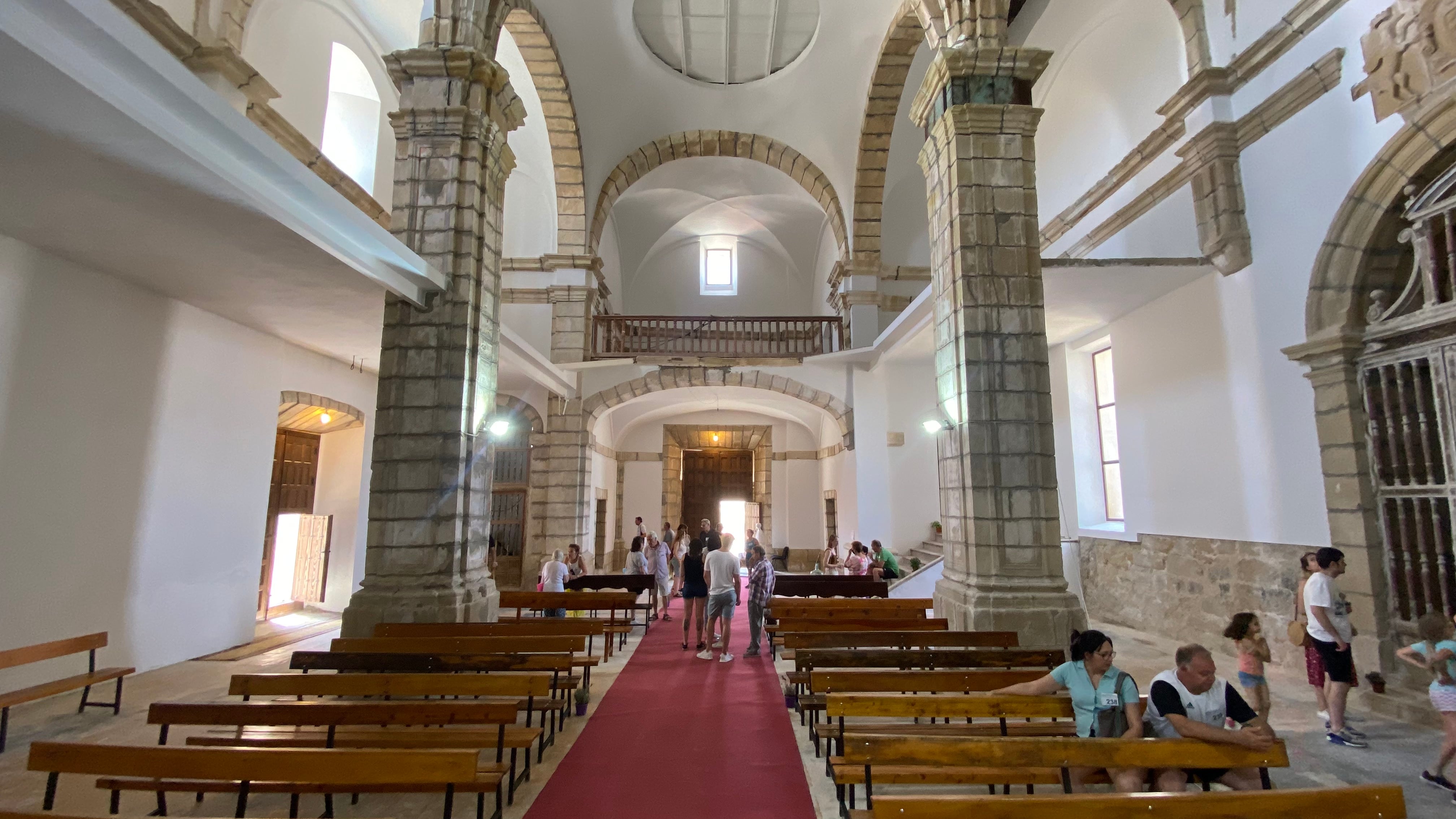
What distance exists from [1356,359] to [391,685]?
7.11m

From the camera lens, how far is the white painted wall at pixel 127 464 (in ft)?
16.8

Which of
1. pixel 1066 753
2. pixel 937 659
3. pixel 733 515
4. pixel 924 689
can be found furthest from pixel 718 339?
pixel 1066 753

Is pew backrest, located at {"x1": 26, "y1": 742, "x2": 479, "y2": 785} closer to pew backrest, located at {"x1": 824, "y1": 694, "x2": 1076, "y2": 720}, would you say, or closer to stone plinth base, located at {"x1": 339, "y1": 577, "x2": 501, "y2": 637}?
pew backrest, located at {"x1": 824, "y1": 694, "x2": 1076, "y2": 720}

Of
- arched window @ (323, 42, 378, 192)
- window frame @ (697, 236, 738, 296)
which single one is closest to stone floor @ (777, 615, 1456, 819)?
arched window @ (323, 42, 378, 192)

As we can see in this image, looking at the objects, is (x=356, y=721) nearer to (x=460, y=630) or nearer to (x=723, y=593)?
(x=460, y=630)

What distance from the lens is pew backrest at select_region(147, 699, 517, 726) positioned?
3.16m

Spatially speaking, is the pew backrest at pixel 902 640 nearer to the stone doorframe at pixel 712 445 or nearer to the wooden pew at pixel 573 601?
the wooden pew at pixel 573 601

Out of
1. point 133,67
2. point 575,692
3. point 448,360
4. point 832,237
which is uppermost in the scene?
point 832,237

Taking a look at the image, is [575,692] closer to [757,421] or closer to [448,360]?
[448,360]

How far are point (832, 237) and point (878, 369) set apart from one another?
4234mm

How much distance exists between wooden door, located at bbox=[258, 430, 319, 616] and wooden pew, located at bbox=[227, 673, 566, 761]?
649cm

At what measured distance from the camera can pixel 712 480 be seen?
18109mm

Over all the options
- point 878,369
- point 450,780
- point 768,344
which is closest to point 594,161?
point 768,344

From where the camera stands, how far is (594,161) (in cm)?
1274
